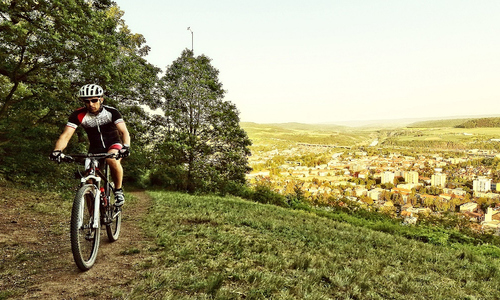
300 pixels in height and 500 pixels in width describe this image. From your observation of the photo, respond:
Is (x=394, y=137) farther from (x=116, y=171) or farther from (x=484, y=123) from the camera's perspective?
(x=116, y=171)

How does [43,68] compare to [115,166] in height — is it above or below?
above

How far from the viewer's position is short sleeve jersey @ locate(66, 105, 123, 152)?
4059mm

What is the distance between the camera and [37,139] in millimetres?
13133

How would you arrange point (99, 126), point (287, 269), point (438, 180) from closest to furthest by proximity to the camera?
point (99, 126)
point (287, 269)
point (438, 180)

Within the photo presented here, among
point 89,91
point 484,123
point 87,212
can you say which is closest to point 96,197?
point 87,212

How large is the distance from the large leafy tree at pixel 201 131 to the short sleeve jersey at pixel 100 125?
1534 centimetres

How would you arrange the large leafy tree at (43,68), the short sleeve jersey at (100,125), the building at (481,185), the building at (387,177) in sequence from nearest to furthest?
the short sleeve jersey at (100,125) < the large leafy tree at (43,68) < the building at (481,185) < the building at (387,177)

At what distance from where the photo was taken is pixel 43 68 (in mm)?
11531

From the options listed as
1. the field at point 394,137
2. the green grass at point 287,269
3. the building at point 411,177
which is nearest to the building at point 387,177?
the building at point 411,177

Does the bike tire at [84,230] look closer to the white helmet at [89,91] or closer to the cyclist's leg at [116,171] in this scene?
the cyclist's leg at [116,171]

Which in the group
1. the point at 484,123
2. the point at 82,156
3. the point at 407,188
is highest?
the point at 484,123

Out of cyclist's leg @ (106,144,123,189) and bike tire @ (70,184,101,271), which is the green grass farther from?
cyclist's leg @ (106,144,123,189)

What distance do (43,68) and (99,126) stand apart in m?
10.9

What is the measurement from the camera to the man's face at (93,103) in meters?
3.96
